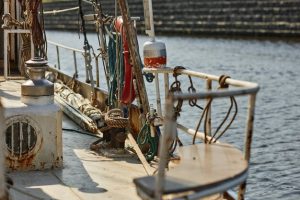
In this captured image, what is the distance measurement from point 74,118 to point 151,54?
3.45 metres

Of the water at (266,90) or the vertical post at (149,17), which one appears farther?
the water at (266,90)

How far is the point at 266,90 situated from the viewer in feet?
85.0

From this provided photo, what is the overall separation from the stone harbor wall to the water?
152 centimetres

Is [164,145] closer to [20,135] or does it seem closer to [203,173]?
[203,173]

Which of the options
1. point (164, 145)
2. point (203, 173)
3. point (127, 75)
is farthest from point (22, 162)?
point (164, 145)

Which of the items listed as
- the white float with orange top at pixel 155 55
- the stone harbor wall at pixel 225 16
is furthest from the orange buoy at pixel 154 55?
the stone harbor wall at pixel 225 16

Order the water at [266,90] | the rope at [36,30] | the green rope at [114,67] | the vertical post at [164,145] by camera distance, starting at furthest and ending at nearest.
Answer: the water at [266,90]
the rope at [36,30]
the green rope at [114,67]
the vertical post at [164,145]

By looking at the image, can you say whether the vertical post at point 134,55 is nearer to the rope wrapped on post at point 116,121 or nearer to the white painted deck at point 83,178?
the rope wrapped on post at point 116,121

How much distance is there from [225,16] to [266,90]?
84.6ft

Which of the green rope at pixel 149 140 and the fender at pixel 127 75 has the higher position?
the fender at pixel 127 75

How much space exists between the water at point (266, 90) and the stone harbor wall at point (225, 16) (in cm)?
152

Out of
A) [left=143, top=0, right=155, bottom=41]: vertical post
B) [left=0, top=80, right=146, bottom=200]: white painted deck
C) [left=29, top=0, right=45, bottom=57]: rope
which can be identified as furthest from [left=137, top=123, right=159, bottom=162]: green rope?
[left=29, top=0, right=45, bottom=57]: rope

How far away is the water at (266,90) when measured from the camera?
13500 millimetres

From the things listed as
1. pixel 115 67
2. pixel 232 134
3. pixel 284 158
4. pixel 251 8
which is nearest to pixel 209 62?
pixel 251 8
